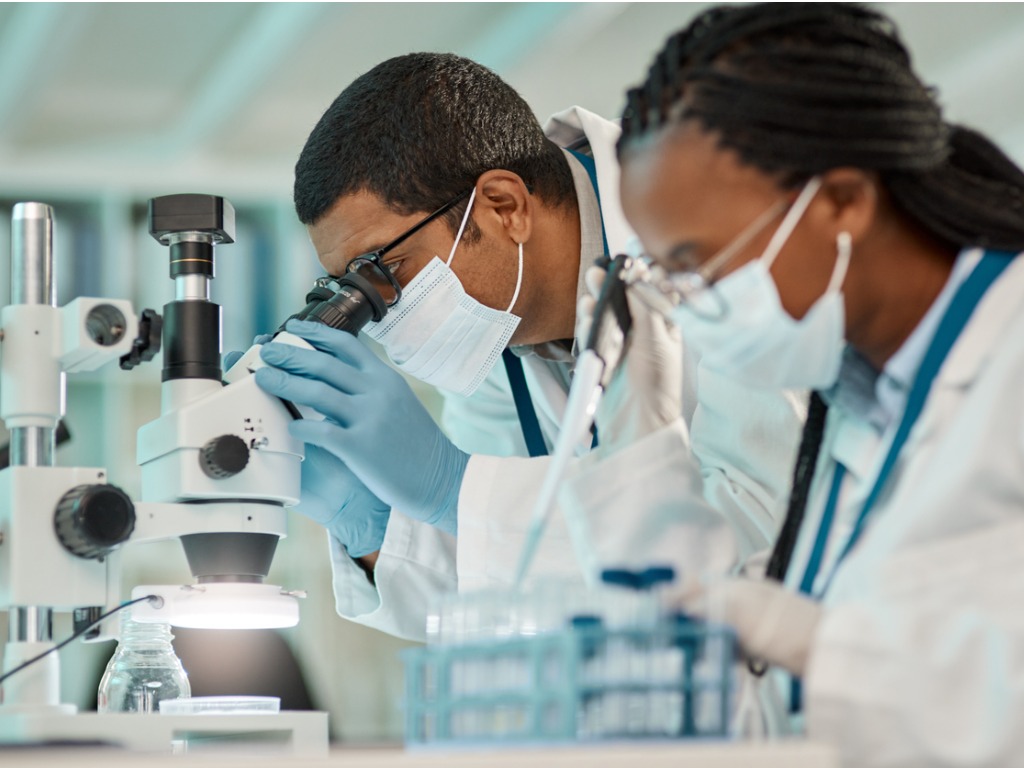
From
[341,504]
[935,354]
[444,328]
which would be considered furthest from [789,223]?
[341,504]

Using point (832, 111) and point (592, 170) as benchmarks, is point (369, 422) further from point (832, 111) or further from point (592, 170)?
point (832, 111)

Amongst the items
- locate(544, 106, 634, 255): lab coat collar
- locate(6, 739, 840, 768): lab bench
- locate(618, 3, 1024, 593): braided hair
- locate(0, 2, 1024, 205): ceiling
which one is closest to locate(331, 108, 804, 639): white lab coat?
locate(544, 106, 634, 255): lab coat collar

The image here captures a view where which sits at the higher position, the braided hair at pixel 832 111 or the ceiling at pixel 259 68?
the ceiling at pixel 259 68

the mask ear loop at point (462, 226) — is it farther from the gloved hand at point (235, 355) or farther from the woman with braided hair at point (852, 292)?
the woman with braided hair at point (852, 292)

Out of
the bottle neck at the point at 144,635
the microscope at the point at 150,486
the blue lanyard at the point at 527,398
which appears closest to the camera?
the microscope at the point at 150,486

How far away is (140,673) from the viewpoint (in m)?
1.80

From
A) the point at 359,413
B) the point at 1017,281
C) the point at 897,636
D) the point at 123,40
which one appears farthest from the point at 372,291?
the point at 123,40

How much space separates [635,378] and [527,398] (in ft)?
2.61

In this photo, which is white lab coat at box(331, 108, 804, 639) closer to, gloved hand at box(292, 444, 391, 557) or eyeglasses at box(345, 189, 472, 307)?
gloved hand at box(292, 444, 391, 557)

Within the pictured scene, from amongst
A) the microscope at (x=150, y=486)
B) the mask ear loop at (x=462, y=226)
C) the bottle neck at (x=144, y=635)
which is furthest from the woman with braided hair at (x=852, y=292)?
the bottle neck at (x=144, y=635)

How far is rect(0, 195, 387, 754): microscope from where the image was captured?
1.39m

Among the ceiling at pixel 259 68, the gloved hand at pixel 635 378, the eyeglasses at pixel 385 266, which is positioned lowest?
the gloved hand at pixel 635 378

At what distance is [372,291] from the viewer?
1.94 metres

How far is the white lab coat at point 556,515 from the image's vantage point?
1.83 metres
